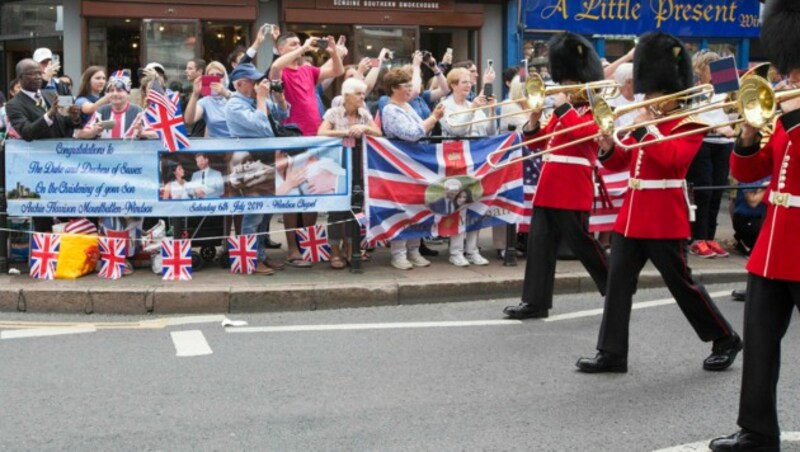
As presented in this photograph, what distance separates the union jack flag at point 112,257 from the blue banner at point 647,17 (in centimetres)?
979

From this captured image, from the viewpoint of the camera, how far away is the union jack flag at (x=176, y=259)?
841cm

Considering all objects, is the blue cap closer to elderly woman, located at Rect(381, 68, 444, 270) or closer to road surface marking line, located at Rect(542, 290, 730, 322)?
elderly woman, located at Rect(381, 68, 444, 270)

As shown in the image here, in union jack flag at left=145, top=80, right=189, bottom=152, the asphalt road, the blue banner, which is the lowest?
the asphalt road

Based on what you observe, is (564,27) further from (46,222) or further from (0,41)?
→ (46,222)

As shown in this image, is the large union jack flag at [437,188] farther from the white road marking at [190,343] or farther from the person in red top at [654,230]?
the person in red top at [654,230]

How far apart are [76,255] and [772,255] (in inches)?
235

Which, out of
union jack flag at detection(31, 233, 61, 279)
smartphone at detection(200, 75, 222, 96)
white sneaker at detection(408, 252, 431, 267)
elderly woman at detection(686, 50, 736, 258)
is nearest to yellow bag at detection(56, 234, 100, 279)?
union jack flag at detection(31, 233, 61, 279)

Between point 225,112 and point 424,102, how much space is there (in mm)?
2439

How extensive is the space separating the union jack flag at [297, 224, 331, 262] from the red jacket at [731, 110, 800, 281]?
5107mm

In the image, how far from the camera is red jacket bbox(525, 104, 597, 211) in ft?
22.9

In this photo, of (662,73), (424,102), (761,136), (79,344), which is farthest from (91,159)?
(761,136)

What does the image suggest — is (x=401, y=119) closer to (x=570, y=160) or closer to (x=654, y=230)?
(x=570, y=160)

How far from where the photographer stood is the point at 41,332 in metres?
7.05

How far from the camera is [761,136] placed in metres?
4.51
